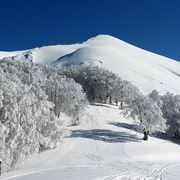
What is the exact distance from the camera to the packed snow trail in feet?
145

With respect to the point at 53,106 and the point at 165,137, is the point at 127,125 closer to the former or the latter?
the point at 165,137

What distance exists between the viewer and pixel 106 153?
59.4 meters

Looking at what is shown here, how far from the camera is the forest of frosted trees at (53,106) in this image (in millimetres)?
44594

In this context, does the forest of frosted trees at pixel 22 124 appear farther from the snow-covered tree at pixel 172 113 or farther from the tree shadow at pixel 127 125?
the snow-covered tree at pixel 172 113

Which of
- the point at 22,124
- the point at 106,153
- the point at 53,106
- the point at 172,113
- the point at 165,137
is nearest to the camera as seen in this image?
the point at 22,124

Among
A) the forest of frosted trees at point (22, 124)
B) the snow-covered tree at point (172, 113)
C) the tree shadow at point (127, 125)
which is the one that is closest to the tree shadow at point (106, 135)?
the tree shadow at point (127, 125)

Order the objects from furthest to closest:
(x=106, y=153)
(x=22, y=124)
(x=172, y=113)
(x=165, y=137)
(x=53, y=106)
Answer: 1. (x=172, y=113)
2. (x=165, y=137)
3. (x=53, y=106)
4. (x=106, y=153)
5. (x=22, y=124)

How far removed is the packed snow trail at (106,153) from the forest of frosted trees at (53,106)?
2.53m

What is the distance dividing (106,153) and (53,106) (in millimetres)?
14675

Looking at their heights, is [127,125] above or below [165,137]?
above

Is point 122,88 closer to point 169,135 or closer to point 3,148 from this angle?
point 169,135

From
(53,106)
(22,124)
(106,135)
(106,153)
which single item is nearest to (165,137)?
(106,135)

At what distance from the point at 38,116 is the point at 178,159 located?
89.4ft

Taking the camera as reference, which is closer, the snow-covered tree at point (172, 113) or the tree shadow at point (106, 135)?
the tree shadow at point (106, 135)
